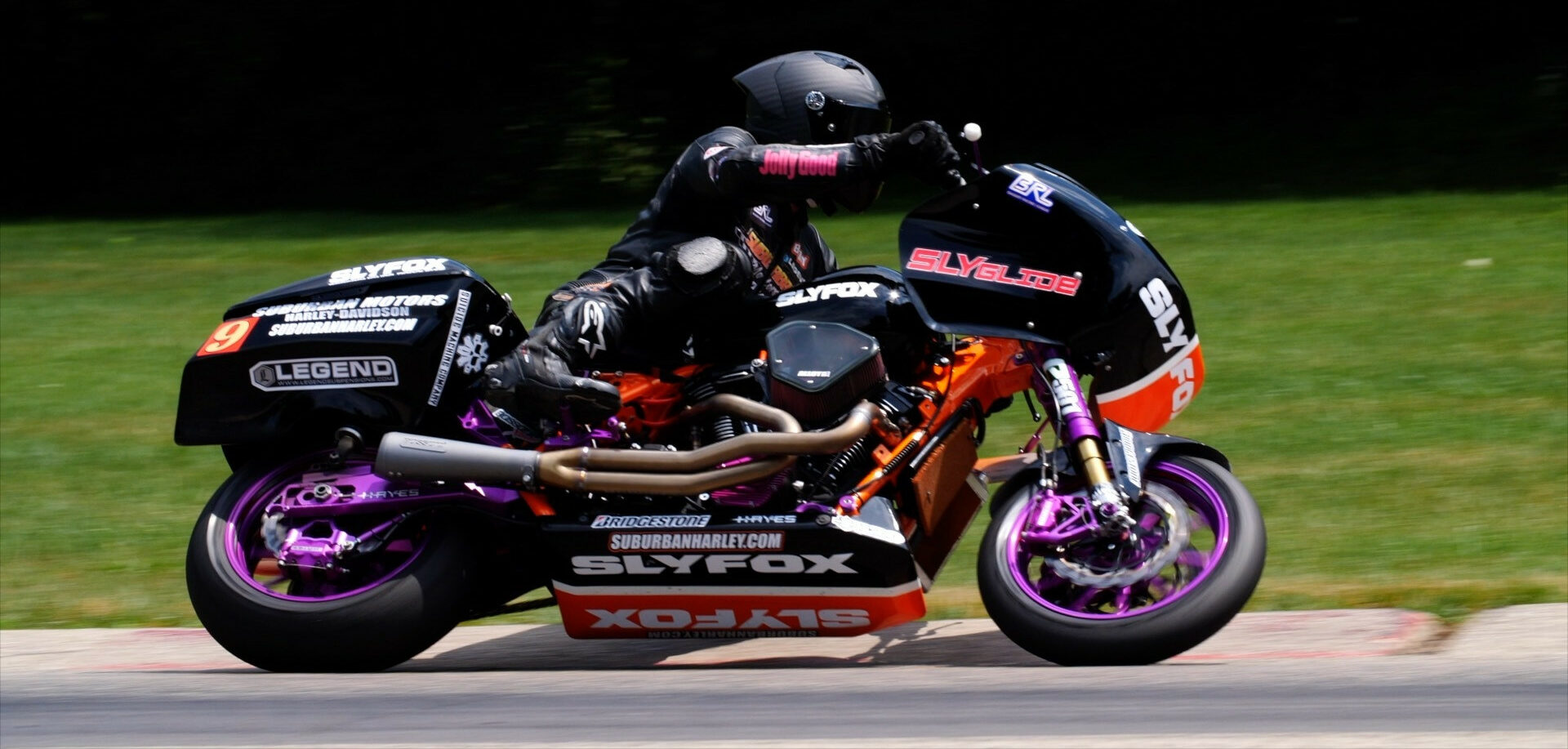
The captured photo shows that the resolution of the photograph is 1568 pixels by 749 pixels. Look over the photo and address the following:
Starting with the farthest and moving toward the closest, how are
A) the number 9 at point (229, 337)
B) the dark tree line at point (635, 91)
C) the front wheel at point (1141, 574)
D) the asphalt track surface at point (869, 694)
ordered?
the dark tree line at point (635, 91)
the number 9 at point (229, 337)
the front wheel at point (1141, 574)
the asphalt track surface at point (869, 694)

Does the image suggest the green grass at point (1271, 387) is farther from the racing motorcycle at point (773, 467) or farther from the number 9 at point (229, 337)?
the number 9 at point (229, 337)

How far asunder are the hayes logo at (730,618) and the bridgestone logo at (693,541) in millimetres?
171

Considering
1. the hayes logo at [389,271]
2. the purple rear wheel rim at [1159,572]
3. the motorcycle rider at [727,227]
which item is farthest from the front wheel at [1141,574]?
the hayes logo at [389,271]

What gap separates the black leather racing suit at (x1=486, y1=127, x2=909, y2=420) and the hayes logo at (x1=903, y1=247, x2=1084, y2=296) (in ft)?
0.81

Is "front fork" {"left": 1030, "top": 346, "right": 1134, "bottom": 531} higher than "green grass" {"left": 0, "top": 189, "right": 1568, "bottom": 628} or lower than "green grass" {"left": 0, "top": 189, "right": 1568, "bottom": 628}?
higher

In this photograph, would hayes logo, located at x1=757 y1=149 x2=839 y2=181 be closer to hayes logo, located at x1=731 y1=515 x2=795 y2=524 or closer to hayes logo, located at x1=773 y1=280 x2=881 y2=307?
hayes logo, located at x1=773 y1=280 x2=881 y2=307

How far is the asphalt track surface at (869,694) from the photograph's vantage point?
164 inches

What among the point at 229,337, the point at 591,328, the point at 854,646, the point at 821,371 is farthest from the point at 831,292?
the point at 229,337

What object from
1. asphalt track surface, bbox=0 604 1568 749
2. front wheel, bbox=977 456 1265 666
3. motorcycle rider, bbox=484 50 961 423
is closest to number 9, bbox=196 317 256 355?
motorcycle rider, bbox=484 50 961 423

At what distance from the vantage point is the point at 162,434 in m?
9.40

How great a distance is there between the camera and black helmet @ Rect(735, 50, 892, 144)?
215 inches

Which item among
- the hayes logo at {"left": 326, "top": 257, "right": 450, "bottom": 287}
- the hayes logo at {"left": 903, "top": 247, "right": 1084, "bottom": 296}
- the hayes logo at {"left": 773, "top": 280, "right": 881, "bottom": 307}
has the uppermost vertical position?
the hayes logo at {"left": 903, "top": 247, "right": 1084, "bottom": 296}

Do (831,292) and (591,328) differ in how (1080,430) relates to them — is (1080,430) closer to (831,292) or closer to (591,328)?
(831,292)

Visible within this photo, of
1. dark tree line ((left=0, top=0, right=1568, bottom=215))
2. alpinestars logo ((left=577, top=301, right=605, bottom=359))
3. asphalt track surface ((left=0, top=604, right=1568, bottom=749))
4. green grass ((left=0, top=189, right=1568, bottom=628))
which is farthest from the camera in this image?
dark tree line ((left=0, top=0, right=1568, bottom=215))
